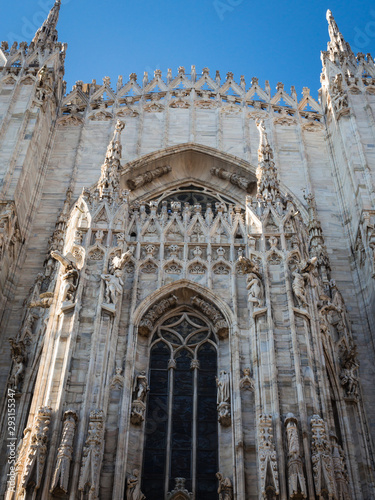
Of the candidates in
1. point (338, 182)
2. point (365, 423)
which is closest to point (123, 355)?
point (365, 423)

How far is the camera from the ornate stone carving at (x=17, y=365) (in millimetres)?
13086

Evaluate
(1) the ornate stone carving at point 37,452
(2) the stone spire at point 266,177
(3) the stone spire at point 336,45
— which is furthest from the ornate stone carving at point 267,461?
(3) the stone spire at point 336,45

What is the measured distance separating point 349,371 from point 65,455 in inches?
235

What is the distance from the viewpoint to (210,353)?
13070mm

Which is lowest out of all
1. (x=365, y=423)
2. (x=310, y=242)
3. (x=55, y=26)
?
(x=365, y=423)

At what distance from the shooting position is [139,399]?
1180cm

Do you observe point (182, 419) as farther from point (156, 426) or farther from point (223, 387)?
point (223, 387)

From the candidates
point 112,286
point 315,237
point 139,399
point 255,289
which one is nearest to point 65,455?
point 139,399

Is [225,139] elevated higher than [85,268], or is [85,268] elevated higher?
[225,139]

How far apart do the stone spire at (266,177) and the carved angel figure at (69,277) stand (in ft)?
14.3

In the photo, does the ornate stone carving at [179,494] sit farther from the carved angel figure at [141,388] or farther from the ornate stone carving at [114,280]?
the ornate stone carving at [114,280]

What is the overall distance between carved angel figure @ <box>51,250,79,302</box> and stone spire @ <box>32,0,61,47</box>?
10.8 meters

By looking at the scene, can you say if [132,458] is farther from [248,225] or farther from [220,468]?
[248,225]

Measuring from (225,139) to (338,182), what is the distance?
3619 millimetres
